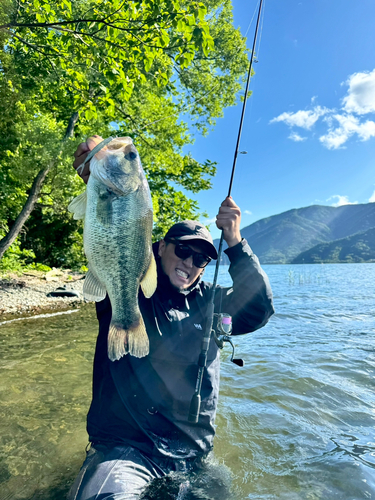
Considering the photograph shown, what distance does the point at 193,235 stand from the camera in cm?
330

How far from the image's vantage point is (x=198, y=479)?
297 centimetres

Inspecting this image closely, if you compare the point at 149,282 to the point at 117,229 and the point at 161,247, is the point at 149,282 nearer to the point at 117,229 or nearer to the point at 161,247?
the point at 117,229

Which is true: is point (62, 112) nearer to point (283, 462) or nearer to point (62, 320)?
point (62, 320)

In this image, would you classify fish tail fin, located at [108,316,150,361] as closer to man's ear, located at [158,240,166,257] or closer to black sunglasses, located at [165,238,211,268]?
black sunglasses, located at [165,238,211,268]

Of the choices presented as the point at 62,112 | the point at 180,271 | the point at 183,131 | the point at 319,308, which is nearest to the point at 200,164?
the point at 183,131

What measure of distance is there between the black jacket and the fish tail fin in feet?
1.77

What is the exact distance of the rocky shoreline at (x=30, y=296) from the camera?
1042 cm

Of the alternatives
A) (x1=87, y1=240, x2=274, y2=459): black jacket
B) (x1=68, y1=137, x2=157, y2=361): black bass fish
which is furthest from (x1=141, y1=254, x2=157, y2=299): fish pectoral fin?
(x1=87, y1=240, x2=274, y2=459): black jacket

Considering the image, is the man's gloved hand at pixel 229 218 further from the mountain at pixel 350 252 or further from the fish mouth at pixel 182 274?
the mountain at pixel 350 252

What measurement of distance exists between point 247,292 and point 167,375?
1.08m

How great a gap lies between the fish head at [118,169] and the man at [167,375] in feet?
1.52

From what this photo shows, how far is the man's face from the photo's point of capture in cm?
324

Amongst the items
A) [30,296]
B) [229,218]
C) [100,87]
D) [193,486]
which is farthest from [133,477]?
[30,296]

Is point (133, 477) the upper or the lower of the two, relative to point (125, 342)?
lower
